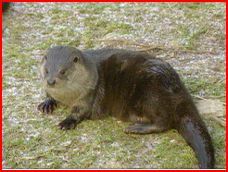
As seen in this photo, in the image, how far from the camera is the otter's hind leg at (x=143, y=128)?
12.2ft

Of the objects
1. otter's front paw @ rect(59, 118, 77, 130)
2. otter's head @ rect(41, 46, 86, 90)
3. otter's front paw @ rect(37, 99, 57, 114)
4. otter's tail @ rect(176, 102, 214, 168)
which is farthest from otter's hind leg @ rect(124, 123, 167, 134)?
otter's front paw @ rect(37, 99, 57, 114)

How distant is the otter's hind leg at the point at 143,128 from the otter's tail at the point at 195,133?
132mm

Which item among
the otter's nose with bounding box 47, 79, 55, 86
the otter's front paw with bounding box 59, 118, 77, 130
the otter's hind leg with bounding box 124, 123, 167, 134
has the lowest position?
the otter's front paw with bounding box 59, 118, 77, 130

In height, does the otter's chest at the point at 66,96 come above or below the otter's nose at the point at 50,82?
below

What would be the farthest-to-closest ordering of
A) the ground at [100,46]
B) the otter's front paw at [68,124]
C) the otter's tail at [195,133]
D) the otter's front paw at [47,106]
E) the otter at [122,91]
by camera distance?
the otter's front paw at [47,106], the otter's front paw at [68,124], the otter at [122,91], the ground at [100,46], the otter's tail at [195,133]

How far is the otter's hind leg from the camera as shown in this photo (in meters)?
3.71

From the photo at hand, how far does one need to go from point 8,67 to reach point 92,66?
113 centimetres

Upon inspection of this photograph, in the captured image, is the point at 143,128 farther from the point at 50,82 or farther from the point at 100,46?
the point at 100,46

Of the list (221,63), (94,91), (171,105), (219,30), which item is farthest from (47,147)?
(219,30)

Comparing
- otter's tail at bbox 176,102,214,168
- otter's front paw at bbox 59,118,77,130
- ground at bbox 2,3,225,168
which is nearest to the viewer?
otter's tail at bbox 176,102,214,168

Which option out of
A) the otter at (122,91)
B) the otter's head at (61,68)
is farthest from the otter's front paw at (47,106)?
the otter's head at (61,68)

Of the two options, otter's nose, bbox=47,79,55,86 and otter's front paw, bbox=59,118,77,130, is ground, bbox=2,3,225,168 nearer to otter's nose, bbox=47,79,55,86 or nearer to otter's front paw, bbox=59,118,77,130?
Answer: otter's front paw, bbox=59,118,77,130

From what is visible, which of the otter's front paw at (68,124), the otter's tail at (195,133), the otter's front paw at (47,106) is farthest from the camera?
the otter's front paw at (47,106)

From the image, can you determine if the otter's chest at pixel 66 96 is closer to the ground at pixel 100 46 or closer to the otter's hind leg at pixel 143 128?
the ground at pixel 100 46
